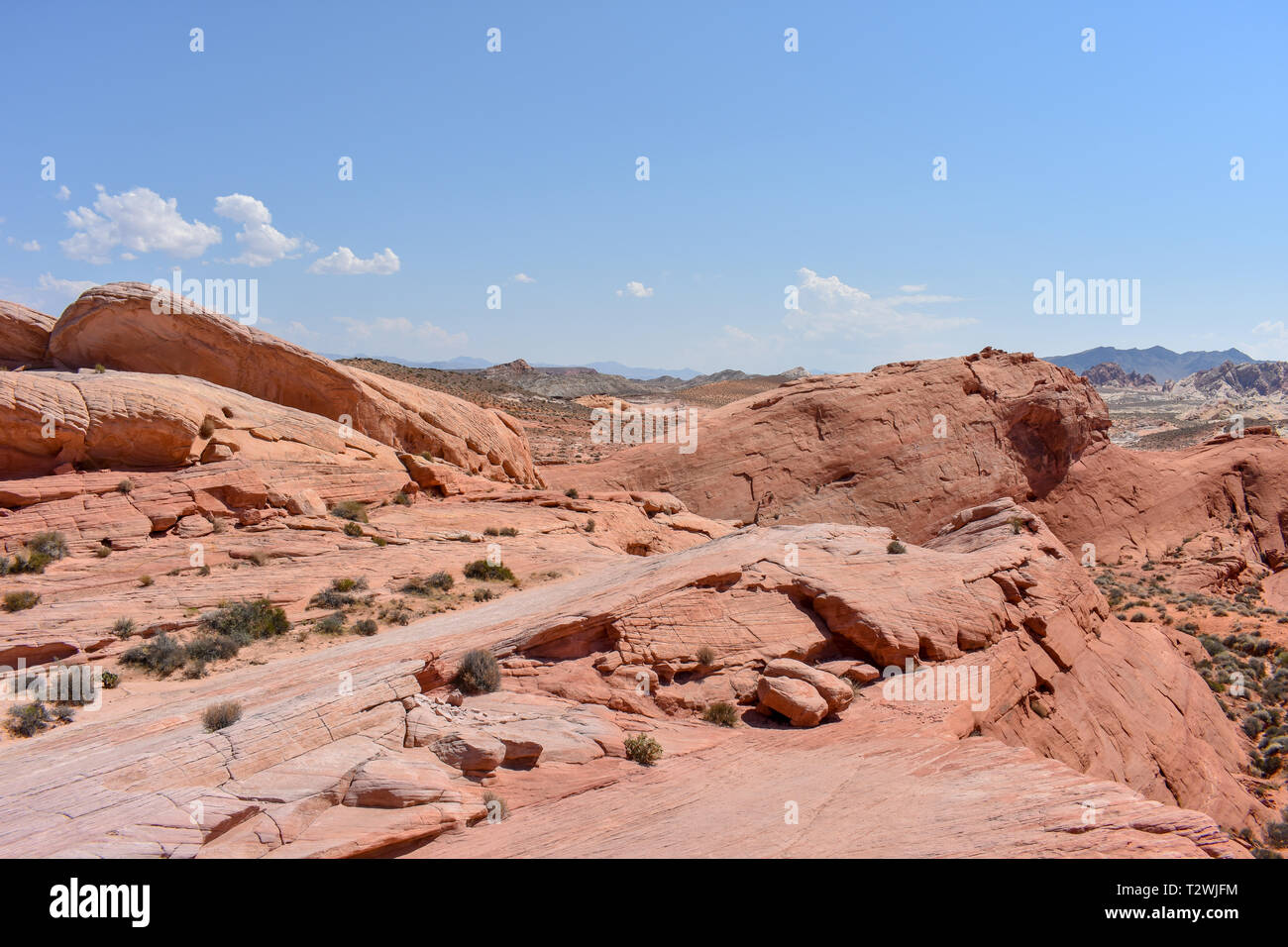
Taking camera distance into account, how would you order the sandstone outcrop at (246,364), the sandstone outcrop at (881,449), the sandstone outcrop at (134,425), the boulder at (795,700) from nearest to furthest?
the boulder at (795,700)
the sandstone outcrop at (134,425)
the sandstone outcrop at (246,364)
the sandstone outcrop at (881,449)

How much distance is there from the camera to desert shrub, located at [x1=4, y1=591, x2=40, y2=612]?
11.5 meters

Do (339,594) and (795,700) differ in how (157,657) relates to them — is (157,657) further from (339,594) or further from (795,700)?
(795,700)

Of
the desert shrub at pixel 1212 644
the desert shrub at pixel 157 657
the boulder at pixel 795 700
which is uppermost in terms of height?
the desert shrub at pixel 157 657

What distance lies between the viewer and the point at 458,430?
82.6ft

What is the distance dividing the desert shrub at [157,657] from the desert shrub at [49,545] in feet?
14.7

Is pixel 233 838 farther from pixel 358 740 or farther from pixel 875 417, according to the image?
pixel 875 417

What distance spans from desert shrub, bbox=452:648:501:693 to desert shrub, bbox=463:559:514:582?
229 inches

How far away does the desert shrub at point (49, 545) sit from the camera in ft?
43.8

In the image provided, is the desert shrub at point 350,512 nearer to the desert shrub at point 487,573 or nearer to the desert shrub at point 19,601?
the desert shrub at point 487,573

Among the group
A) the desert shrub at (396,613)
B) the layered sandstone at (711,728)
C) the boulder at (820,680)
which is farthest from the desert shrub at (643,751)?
the desert shrub at (396,613)

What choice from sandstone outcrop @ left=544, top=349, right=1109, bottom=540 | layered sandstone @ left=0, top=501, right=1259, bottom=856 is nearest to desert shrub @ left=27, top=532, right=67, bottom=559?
layered sandstone @ left=0, top=501, right=1259, bottom=856
